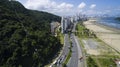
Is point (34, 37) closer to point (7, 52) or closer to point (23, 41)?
point (23, 41)

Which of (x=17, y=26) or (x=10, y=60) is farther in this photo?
(x=17, y=26)

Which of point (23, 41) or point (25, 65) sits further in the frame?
point (23, 41)

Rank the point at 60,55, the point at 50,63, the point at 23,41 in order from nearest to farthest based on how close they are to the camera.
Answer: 1. the point at 23,41
2. the point at 50,63
3. the point at 60,55

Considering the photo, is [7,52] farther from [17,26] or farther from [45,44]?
[45,44]

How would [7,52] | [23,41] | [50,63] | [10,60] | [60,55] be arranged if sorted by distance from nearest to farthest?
[10,60]
[7,52]
[23,41]
[50,63]
[60,55]

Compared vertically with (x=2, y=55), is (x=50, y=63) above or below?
below

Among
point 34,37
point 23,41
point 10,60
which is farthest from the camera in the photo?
point 34,37

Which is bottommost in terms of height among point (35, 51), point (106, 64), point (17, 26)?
point (106, 64)

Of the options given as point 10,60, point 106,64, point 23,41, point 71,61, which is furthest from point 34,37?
point 106,64

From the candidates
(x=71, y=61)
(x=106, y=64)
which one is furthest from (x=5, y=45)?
(x=106, y=64)
